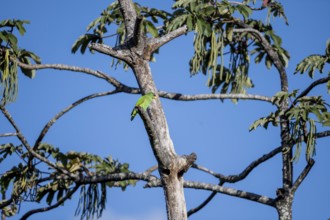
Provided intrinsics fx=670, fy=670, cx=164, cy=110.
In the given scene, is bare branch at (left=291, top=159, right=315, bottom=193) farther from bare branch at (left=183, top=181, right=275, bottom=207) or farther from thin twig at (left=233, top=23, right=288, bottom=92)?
thin twig at (left=233, top=23, right=288, bottom=92)

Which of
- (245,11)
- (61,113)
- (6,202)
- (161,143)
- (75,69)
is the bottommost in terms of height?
(161,143)

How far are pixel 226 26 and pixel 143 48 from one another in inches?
127

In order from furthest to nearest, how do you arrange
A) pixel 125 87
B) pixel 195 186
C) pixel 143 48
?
pixel 125 87 → pixel 195 186 → pixel 143 48

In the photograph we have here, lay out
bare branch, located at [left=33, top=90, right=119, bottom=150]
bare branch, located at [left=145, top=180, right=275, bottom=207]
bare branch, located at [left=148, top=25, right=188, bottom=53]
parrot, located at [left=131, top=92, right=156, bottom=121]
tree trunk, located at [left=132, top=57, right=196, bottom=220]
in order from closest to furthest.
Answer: parrot, located at [left=131, top=92, right=156, bottom=121]
tree trunk, located at [left=132, top=57, right=196, bottom=220]
bare branch, located at [left=148, top=25, right=188, bottom=53]
bare branch, located at [left=145, top=180, right=275, bottom=207]
bare branch, located at [left=33, top=90, right=119, bottom=150]

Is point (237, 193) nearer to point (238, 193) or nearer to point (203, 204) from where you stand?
point (238, 193)

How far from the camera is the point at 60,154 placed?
10258mm

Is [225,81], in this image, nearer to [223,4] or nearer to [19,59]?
[223,4]

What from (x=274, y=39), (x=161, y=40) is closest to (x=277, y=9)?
(x=274, y=39)

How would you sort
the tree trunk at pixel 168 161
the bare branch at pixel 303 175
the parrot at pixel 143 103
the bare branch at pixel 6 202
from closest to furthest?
1. the parrot at pixel 143 103
2. the tree trunk at pixel 168 161
3. the bare branch at pixel 303 175
4. the bare branch at pixel 6 202

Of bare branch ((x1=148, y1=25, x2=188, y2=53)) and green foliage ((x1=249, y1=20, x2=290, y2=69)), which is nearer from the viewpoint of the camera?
bare branch ((x1=148, y1=25, x2=188, y2=53))

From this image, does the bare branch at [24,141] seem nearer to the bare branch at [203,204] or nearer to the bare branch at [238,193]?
the bare branch at [238,193]

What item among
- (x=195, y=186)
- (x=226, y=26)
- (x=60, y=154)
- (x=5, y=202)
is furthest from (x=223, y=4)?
(x=5, y=202)

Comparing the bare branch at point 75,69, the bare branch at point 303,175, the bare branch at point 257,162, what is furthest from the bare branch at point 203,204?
the bare branch at point 75,69

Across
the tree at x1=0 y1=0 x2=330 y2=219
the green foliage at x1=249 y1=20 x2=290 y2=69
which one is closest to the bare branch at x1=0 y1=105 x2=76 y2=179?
the tree at x1=0 y1=0 x2=330 y2=219
